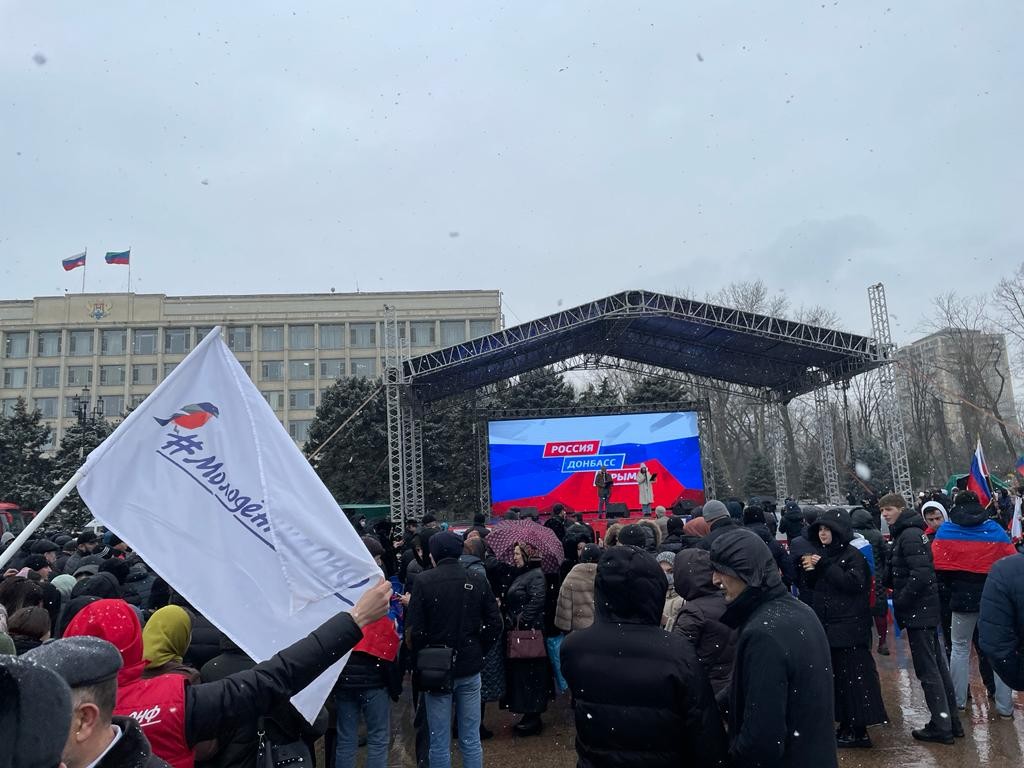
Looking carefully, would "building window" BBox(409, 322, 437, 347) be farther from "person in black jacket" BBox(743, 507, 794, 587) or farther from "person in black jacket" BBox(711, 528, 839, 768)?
"person in black jacket" BBox(711, 528, 839, 768)

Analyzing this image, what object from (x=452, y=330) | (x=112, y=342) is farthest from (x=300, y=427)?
(x=112, y=342)

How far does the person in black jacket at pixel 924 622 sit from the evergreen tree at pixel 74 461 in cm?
2851

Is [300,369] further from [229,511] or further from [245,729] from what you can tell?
[245,729]

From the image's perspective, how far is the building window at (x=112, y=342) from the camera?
59406 millimetres

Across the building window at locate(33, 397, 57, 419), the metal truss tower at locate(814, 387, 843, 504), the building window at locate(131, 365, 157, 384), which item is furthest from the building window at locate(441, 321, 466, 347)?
the metal truss tower at locate(814, 387, 843, 504)

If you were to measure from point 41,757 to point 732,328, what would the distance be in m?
20.0

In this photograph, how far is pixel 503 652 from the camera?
21.4 feet

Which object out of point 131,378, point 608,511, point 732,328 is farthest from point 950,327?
point 131,378

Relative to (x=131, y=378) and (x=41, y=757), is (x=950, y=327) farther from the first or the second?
(x=131, y=378)

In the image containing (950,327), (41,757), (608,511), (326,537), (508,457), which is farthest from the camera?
(950,327)

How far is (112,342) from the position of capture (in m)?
59.6

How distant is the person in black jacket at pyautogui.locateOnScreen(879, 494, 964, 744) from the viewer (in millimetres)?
5664

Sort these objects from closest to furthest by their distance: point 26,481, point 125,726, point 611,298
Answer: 1. point 125,726
2. point 611,298
3. point 26,481

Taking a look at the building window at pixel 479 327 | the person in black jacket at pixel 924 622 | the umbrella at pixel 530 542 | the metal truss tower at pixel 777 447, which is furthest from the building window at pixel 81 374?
the person in black jacket at pixel 924 622
